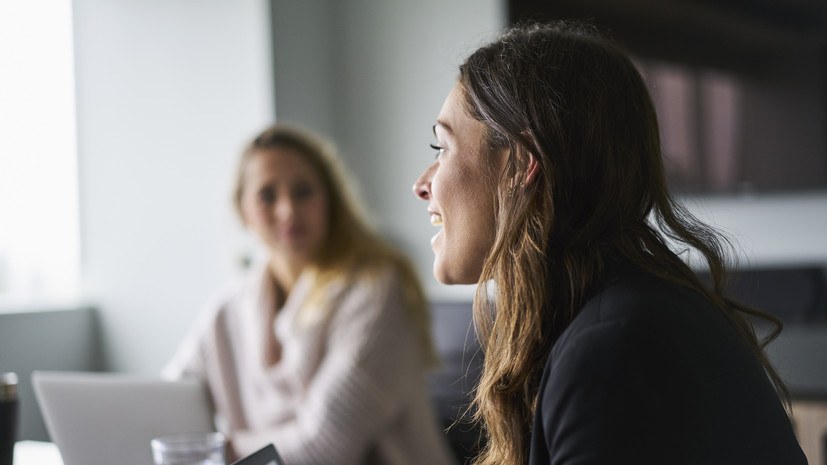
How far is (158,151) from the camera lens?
3.44 metres

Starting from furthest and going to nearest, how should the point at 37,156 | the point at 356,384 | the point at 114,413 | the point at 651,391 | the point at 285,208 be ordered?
the point at 37,156 → the point at 285,208 → the point at 356,384 → the point at 114,413 → the point at 651,391

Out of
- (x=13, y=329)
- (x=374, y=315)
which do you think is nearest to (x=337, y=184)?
(x=374, y=315)

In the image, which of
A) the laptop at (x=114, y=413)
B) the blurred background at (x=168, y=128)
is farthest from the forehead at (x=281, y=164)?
the blurred background at (x=168, y=128)

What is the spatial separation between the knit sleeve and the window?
5.71 ft

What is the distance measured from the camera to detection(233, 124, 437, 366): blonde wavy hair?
196 centimetres

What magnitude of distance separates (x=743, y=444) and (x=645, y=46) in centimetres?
224

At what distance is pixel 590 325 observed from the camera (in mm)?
737

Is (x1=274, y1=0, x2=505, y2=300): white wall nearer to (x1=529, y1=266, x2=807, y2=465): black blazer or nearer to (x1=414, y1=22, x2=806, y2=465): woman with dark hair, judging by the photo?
(x1=414, y1=22, x2=806, y2=465): woman with dark hair

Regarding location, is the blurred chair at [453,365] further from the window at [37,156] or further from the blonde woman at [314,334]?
the window at [37,156]

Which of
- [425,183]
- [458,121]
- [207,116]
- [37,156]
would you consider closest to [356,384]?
[425,183]

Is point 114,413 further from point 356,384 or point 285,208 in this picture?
point 285,208

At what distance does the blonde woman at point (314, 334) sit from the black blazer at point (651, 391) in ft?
3.58

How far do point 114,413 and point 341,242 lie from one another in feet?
3.05

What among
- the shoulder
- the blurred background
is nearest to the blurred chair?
the blurred background
